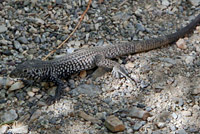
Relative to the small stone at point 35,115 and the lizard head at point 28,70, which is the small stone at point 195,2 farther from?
the small stone at point 35,115

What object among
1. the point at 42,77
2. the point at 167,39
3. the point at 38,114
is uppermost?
the point at 167,39

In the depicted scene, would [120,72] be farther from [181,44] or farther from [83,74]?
[181,44]

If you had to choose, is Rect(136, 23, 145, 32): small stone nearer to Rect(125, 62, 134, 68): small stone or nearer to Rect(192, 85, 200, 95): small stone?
Rect(125, 62, 134, 68): small stone

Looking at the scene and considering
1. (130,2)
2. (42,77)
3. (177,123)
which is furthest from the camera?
(130,2)

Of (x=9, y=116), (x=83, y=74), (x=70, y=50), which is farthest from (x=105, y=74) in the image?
(x=9, y=116)

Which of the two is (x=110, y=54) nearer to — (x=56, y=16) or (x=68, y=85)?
(x=68, y=85)

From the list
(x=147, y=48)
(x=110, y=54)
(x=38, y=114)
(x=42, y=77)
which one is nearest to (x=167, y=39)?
(x=147, y=48)
